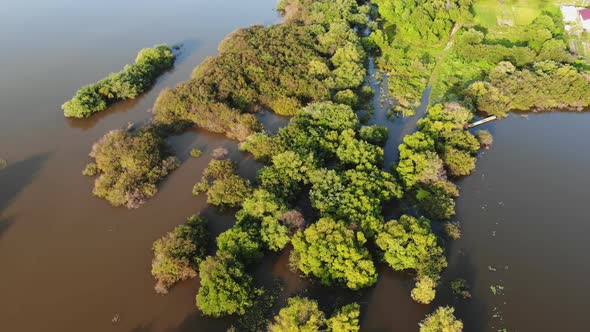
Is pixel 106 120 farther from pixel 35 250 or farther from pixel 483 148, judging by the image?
pixel 483 148

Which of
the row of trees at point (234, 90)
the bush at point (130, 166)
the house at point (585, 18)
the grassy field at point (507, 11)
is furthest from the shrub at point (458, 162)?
the house at point (585, 18)

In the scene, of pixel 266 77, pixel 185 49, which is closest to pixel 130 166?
pixel 266 77

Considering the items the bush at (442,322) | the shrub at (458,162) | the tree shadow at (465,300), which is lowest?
the tree shadow at (465,300)

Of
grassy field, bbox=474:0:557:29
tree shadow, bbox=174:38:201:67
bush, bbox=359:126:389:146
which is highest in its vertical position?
grassy field, bbox=474:0:557:29

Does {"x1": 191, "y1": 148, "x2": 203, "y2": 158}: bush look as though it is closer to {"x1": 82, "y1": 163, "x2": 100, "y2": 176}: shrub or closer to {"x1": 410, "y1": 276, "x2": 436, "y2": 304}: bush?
{"x1": 82, "y1": 163, "x2": 100, "y2": 176}: shrub

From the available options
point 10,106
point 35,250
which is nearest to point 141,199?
point 35,250

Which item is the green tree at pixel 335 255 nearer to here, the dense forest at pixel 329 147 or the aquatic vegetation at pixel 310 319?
the dense forest at pixel 329 147

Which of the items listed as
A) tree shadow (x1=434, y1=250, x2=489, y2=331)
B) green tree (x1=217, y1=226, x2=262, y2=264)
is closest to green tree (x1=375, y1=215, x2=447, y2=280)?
tree shadow (x1=434, y1=250, x2=489, y2=331)
